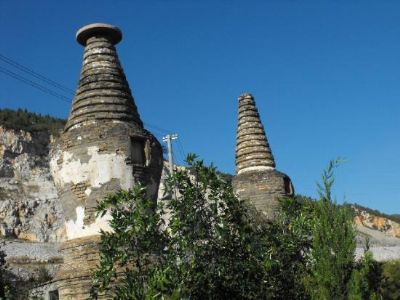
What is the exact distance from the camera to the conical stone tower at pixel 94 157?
10.4 m

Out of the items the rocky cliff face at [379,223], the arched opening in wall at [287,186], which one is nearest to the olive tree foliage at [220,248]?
the arched opening in wall at [287,186]

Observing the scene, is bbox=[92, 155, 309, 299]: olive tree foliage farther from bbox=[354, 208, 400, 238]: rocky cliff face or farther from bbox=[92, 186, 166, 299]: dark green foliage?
bbox=[354, 208, 400, 238]: rocky cliff face

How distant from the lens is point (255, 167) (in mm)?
17672

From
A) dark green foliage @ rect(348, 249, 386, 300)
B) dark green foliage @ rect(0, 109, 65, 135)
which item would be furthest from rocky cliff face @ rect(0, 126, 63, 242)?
dark green foliage @ rect(348, 249, 386, 300)

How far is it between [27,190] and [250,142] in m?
44.1

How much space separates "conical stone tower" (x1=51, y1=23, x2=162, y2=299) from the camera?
409 inches

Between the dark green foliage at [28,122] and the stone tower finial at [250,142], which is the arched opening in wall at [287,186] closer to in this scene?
the stone tower finial at [250,142]

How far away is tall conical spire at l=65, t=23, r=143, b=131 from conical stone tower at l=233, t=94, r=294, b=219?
607 centimetres

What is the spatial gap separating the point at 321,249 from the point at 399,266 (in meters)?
18.7

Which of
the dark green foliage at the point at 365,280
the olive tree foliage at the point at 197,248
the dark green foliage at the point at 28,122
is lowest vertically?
the dark green foliage at the point at 365,280

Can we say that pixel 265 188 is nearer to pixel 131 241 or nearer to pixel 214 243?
pixel 214 243

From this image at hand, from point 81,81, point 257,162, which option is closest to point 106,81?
point 81,81

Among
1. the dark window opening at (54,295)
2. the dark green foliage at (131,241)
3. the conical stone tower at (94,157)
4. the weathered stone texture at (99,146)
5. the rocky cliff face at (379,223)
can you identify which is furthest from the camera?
the rocky cliff face at (379,223)

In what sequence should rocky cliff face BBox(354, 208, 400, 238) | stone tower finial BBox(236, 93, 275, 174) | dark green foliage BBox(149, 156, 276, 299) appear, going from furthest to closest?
rocky cliff face BBox(354, 208, 400, 238), stone tower finial BBox(236, 93, 275, 174), dark green foliage BBox(149, 156, 276, 299)
